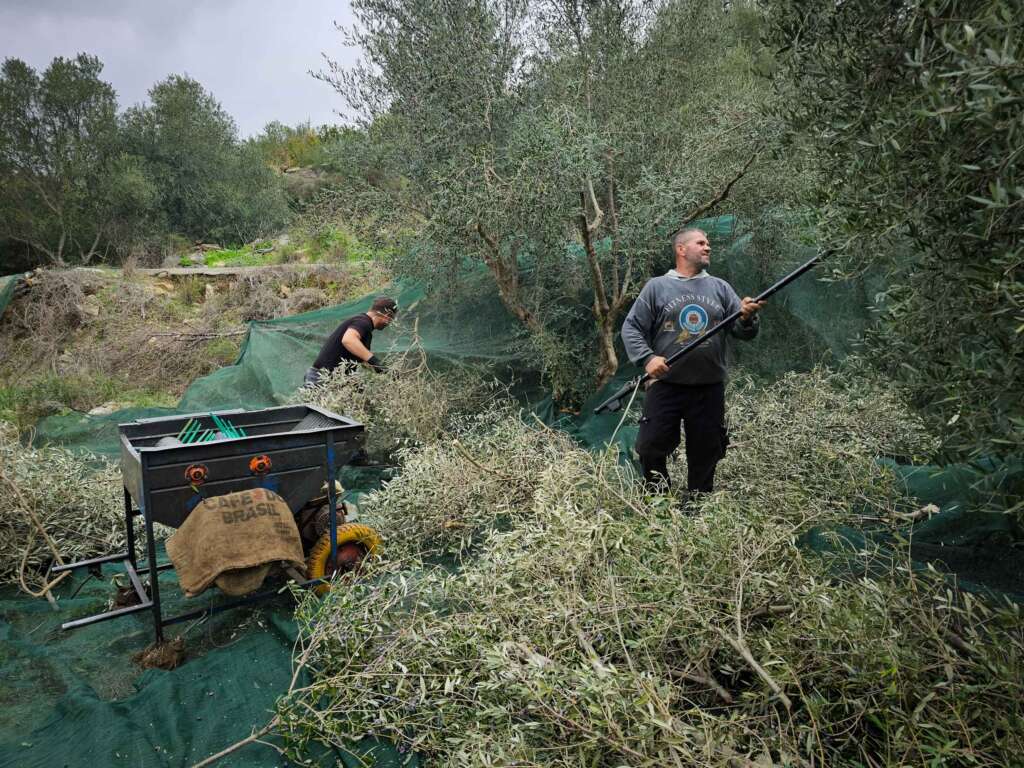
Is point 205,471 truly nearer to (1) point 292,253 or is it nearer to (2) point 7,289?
(2) point 7,289

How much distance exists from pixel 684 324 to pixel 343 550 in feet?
7.87

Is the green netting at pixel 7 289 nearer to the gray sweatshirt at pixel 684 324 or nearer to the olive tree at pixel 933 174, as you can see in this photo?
the gray sweatshirt at pixel 684 324

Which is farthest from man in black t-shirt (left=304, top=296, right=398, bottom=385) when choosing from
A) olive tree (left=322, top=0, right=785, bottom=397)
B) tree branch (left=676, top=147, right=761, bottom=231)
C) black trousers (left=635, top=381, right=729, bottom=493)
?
black trousers (left=635, top=381, right=729, bottom=493)

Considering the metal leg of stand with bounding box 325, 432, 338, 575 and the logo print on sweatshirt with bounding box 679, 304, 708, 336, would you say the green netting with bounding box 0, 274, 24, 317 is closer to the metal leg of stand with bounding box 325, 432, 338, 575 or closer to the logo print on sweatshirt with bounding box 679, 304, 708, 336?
the metal leg of stand with bounding box 325, 432, 338, 575

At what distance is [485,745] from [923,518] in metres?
2.80

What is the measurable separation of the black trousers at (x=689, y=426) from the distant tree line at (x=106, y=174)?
14.5m

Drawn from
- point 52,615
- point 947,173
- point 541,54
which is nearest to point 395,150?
point 541,54

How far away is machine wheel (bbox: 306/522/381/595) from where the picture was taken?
4125mm

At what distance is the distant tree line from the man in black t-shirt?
11101 mm

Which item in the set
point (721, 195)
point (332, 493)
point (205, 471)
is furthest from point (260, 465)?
Result: point (721, 195)

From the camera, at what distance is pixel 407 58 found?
6723 millimetres

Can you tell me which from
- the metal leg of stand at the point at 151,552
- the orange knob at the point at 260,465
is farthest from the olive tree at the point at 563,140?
the metal leg of stand at the point at 151,552

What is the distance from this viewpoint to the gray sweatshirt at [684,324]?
13.8 feet

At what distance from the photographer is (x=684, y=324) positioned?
4.28 metres
